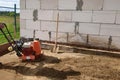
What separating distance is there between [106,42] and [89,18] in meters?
1.05

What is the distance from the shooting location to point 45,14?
695 centimetres

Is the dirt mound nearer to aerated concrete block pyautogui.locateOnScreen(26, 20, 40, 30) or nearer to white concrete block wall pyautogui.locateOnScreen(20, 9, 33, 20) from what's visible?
aerated concrete block pyautogui.locateOnScreen(26, 20, 40, 30)

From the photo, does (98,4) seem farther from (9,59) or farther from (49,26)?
(9,59)

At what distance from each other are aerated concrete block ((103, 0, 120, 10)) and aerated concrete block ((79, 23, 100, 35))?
70cm

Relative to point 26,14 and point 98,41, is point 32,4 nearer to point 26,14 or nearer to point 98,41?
point 26,14

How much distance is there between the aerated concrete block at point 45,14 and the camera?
22.5ft

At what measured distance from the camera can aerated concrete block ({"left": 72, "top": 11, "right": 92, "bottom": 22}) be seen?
6.26 metres

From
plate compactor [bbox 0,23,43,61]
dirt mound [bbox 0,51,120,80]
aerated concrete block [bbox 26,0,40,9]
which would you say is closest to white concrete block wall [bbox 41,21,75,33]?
aerated concrete block [bbox 26,0,40,9]

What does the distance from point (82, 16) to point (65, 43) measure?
1.24m

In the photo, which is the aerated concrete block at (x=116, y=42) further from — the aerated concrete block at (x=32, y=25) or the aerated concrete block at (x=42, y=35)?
the aerated concrete block at (x=32, y=25)

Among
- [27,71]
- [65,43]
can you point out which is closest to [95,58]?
[65,43]

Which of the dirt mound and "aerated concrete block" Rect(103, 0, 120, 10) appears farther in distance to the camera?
"aerated concrete block" Rect(103, 0, 120, 10)

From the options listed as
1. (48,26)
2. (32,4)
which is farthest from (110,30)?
(32,4)

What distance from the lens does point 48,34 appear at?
7.04 m
